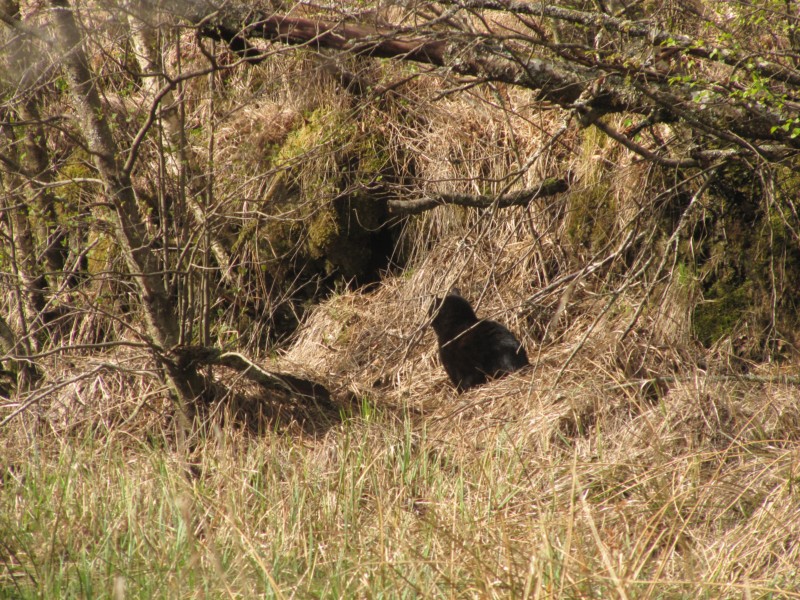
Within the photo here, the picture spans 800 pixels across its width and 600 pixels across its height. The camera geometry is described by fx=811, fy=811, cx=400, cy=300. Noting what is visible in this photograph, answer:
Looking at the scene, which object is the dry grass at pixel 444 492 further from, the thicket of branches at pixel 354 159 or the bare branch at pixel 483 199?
the bare branch at pixel 483 199

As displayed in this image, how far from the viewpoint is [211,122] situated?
4.50 metres

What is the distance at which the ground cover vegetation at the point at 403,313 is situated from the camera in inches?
116

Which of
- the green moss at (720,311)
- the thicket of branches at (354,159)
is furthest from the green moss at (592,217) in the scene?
the green moss at (720,311)

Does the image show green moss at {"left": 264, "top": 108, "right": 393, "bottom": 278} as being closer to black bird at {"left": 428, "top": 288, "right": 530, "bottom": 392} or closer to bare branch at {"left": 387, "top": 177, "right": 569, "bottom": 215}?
bare branch at {"left": 387, "top": 177, "right": 569, "bottom": 215}

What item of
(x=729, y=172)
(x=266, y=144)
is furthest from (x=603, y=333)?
(x=266, y=144)

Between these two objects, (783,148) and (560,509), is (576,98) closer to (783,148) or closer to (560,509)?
(783,148)

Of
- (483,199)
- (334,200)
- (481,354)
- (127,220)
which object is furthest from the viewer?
(334,200)

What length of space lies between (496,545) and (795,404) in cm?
187

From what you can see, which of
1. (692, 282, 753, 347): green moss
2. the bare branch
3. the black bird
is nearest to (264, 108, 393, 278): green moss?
the bare branch

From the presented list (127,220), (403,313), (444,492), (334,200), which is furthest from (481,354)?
(127,220)

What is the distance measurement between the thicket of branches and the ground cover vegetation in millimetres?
29

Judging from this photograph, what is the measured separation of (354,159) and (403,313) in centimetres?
135

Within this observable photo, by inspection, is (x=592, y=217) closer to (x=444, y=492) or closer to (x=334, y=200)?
(x=334, y=200)

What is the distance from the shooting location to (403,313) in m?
5.94
